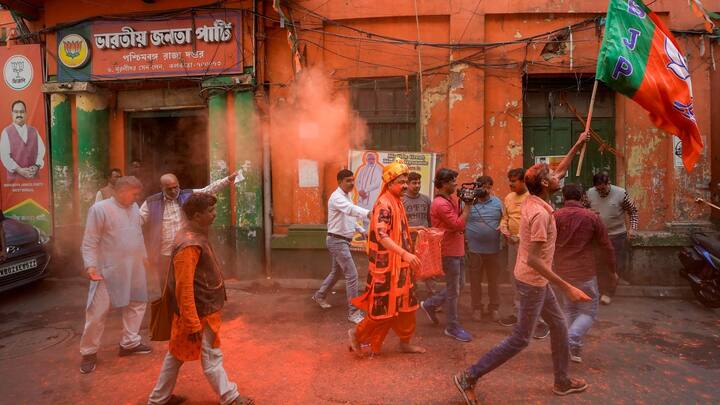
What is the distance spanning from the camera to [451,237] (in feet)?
15.8

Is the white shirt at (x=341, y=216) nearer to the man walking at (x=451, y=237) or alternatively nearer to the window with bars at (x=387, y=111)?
the man walking at (x=451, y=237)

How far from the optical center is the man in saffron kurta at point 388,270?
4.11 m

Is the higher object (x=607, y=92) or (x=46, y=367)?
(x=607, y=92)

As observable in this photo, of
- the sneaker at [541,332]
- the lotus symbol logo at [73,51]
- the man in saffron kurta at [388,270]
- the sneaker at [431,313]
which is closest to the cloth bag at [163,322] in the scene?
the man in saffron kurta at [388,270]

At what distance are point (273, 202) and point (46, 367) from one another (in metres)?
3.91

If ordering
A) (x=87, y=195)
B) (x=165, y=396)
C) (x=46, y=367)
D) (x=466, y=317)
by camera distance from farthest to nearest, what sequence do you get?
1. (x=87, y=195)
2. (x=466, y=317)
3. (x=46, y=367)
4. (x=165, y=396)

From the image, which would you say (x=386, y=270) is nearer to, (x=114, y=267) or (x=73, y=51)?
(x=114, y=267)

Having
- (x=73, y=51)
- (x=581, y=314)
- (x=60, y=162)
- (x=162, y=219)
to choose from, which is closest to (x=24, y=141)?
(x=60, y=162)

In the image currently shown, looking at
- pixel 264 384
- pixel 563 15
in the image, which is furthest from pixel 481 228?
pixel 563 15

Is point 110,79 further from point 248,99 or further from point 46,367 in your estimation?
point 46,367

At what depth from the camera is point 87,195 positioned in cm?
798

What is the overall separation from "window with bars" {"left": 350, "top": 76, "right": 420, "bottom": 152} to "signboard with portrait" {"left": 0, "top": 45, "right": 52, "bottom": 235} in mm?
5603

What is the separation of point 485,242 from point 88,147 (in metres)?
6.94

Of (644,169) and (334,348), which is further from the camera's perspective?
(644,169)
